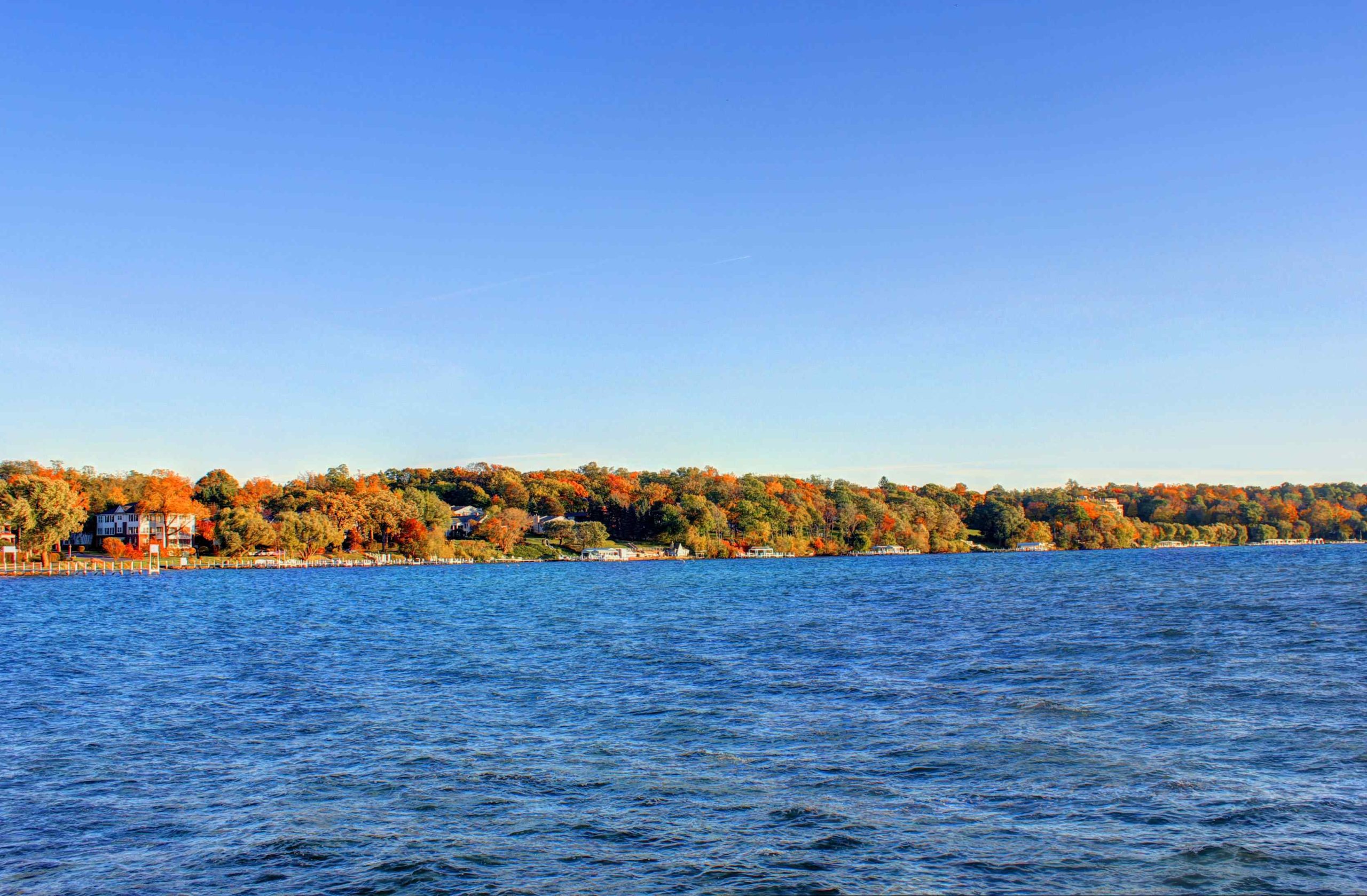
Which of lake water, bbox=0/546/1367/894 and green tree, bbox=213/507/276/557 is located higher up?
green tree, bbox=213/507/276/557

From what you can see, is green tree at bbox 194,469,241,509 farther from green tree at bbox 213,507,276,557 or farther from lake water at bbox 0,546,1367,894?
lake water at bbox 0,546,1367,894

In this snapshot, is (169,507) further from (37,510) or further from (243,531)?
A: (37,510)

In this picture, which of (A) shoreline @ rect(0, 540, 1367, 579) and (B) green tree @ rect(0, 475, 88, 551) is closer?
(B) green tree @ rect(0, 475, 88, 551)

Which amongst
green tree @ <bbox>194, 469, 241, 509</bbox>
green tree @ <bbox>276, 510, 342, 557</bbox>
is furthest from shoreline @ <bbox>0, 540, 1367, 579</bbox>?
green tree @ <bbox>194, 469, 241, 509</bbox>

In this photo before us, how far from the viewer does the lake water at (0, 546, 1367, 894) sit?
1502 centimetres

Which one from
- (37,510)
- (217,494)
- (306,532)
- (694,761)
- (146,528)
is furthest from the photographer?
(217,494)

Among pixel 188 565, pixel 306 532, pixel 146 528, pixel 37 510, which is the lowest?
pixel 188 565

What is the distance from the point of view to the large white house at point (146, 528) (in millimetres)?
170625

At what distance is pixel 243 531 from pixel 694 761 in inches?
6350

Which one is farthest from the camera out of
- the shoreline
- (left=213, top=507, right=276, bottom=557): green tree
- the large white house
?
the large white house

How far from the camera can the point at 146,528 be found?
560 feet

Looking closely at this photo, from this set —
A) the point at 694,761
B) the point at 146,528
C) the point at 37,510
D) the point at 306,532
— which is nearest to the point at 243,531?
the point at 306,532

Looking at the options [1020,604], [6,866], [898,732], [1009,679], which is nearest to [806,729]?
[898,732]

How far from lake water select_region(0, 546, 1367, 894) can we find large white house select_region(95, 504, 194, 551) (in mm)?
131175
